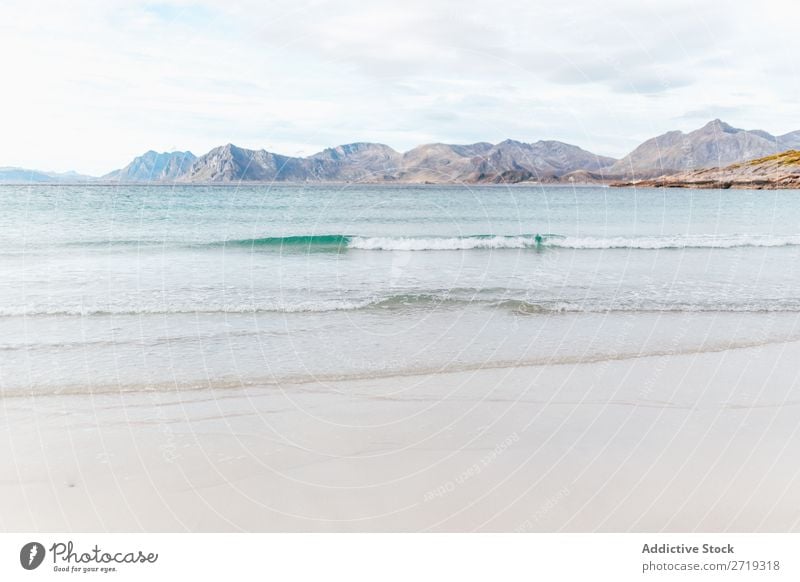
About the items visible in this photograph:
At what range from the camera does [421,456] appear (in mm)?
6449

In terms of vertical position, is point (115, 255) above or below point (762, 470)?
above

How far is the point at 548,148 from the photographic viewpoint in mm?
24297

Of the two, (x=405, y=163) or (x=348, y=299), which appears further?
(x=405, y=163)

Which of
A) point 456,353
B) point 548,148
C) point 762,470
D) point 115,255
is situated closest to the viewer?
point 762,470

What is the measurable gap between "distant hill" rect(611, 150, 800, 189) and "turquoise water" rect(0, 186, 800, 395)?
5995 centimetres

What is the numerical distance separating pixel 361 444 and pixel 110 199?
149 feet

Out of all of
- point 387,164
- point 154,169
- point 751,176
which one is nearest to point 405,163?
point 387,164

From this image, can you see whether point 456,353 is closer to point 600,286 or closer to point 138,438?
point 138,438
